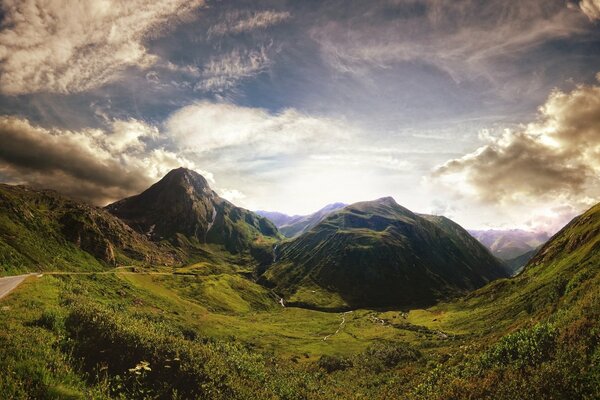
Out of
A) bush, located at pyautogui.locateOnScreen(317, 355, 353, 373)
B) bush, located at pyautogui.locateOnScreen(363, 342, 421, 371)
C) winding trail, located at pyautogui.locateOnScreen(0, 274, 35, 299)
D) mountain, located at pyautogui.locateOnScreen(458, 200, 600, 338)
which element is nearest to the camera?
winding trail, located at pyautogui.locateOnScreen(0, 274, 35, 299)

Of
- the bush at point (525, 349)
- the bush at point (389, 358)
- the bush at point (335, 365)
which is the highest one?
→ the bush at point (525, 349)

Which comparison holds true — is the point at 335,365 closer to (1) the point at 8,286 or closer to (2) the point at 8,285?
(1) the point at 8,286

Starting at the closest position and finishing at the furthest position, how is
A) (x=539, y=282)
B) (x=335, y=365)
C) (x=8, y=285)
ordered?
1. (x=8, y=285)
2. (x=335, y=365)
3. (x=539, y=282)

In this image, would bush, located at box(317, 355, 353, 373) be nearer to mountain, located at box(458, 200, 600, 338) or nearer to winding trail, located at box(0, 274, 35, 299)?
mountain, located at box(458, 200, 600, 338)

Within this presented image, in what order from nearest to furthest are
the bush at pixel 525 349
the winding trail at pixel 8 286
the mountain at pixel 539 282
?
the bush at pixel 525 349 → the winding trail at pixel 8 286 → the mountain at pixel 539 282

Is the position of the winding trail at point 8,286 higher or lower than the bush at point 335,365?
higher

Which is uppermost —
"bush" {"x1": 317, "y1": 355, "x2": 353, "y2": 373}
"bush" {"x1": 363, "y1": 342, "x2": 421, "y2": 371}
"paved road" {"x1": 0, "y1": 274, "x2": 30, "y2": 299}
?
"paved road" {"x1": 0, "y1": 274, "x2": 30, "y2": 299}

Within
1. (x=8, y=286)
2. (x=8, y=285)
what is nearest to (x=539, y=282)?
(x=8, y=286)

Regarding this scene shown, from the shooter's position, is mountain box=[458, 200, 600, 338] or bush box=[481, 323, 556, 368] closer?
bush box=[481, 323, 556, 368]

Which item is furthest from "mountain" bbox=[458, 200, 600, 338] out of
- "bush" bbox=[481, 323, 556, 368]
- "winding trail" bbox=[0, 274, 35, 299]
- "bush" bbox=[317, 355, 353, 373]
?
"winding trail" bbox=[0, 274, 35, 299]

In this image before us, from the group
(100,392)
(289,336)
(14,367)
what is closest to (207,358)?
(100,392)

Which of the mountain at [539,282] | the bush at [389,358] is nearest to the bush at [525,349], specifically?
the bush at [389,358]

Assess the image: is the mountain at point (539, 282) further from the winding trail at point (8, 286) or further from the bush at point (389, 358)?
the winding trail at point (8, 286)

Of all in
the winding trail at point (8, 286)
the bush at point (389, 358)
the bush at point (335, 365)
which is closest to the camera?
the winding trail at point (8, 286)
